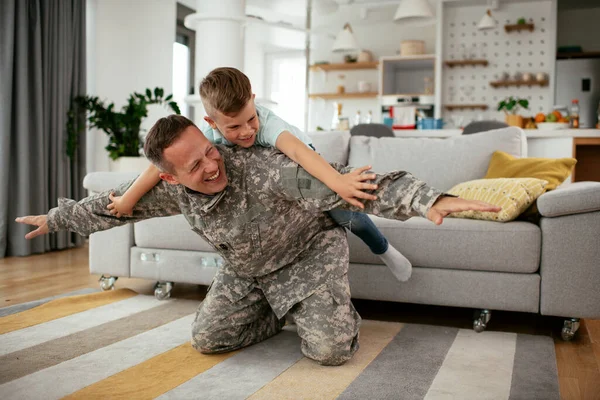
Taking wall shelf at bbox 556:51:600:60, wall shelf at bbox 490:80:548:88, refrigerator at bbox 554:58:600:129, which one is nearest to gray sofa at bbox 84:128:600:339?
wall shelf at bbox 490:80:548:88

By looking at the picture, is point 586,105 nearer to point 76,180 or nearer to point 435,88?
point 435,88

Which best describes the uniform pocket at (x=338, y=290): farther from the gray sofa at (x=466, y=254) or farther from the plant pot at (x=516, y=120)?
the plant pot at (x=516, y=120)

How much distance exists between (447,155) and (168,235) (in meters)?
1.48

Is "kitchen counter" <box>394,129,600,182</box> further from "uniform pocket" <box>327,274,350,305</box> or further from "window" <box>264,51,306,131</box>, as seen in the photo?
"window" <box>264,51,306,131</box>

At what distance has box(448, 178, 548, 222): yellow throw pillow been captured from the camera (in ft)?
7.43

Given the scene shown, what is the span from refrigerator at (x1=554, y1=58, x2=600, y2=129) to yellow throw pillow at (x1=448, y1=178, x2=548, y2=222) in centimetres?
574

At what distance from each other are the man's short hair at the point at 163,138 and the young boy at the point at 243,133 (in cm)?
12

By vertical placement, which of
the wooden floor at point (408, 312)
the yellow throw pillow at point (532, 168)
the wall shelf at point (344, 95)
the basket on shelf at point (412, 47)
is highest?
the basket on shelf at point (412, 47)

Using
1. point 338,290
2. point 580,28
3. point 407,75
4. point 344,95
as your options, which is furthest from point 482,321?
point 580,28

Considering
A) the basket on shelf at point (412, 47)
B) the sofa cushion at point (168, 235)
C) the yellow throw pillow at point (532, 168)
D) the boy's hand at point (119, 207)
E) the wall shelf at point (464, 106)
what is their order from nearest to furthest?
the boy's hand at point (119, 207) < the yellow throw pillow at point (532, 168) < the sofa cushion at point (168, 235) < the wall shelf at point (464, 106) < the basket on shelf at point (412, 47)

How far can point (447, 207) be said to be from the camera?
1.35 m

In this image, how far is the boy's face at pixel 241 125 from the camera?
1.67 metres

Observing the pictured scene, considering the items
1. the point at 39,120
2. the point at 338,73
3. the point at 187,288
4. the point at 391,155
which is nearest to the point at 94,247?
the point at 187,288

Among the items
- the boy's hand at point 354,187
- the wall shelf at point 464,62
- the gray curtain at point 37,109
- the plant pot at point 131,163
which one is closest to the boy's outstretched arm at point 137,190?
the boy's hand at point 354,187
